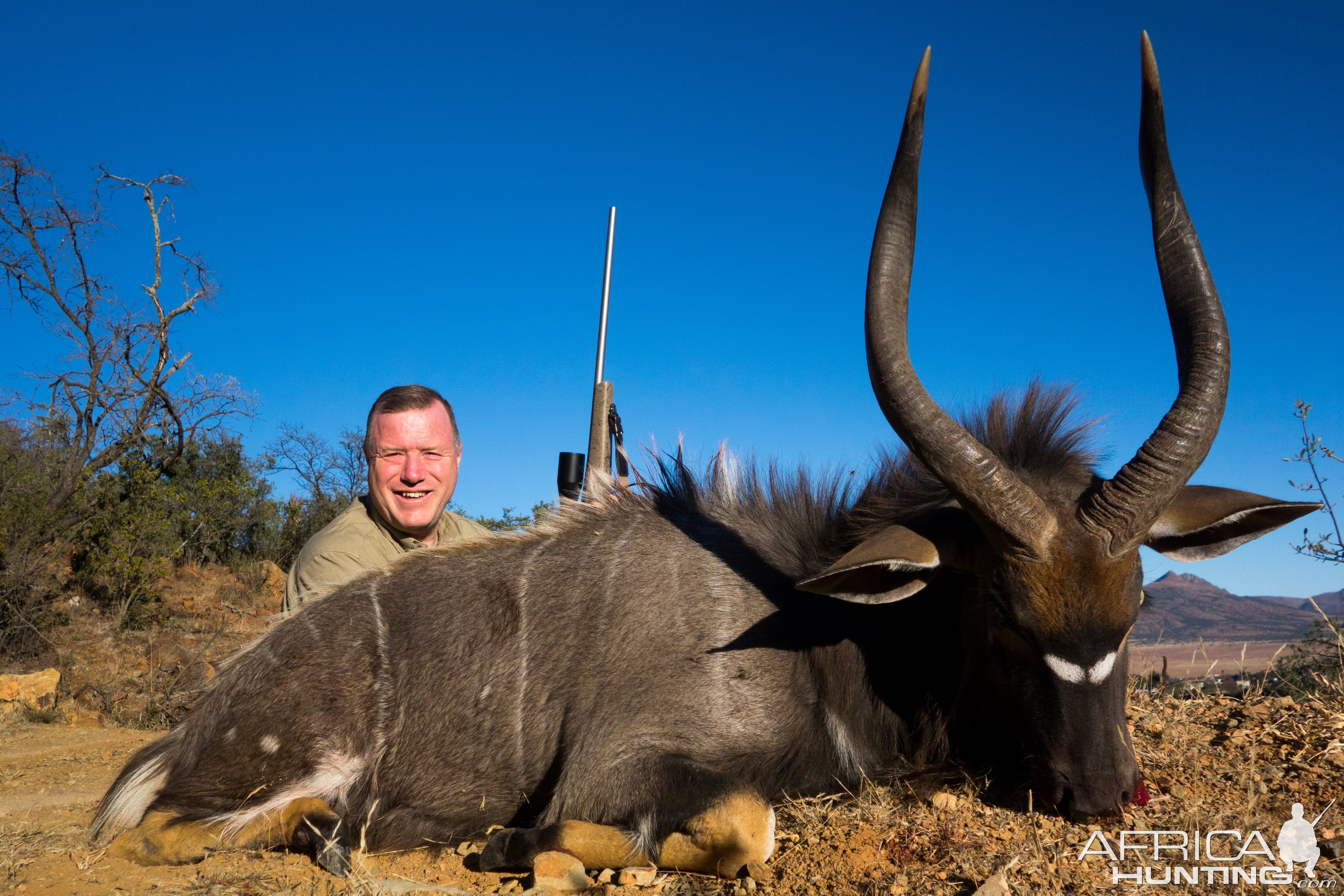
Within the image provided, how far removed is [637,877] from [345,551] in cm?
248

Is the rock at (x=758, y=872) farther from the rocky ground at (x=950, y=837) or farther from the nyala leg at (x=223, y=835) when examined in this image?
the nyala leg at (x=223, y=835)

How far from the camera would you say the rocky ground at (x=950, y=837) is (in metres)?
2.52

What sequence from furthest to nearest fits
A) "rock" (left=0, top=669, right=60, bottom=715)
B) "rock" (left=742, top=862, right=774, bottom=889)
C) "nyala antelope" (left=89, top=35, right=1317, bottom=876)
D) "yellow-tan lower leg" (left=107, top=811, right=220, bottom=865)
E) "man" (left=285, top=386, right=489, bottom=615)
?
"rock" (left=0, top=669, right=60, bottom=715)
"man" (left=285, top=386, right=489, bottom=615)
"yellow-tan lower leg" (left=107, top=811, right=220, bottom=865)
"nyala antelope" (left=89, top=35, right=1317, bottom=876)
"rock" (left=742, top=862, right=774, bottom=889)

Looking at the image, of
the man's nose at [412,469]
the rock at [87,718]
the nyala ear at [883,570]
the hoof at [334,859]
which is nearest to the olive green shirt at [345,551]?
the man's nose at [412,469]

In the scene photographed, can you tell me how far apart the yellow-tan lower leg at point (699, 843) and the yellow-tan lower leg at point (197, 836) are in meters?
1.06

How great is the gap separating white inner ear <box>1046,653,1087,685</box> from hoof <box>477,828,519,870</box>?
1847mm

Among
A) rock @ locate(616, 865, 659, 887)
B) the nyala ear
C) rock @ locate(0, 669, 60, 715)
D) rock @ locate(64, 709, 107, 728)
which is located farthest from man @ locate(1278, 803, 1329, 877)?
rock @ locate(0, 669, 60, 715)

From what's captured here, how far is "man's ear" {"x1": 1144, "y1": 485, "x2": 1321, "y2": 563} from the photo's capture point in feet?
9.34

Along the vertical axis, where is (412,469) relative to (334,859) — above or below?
above

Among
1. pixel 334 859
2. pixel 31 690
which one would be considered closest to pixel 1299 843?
pixel 334 859

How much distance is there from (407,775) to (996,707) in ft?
7.45

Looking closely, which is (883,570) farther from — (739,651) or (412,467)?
(412,467)

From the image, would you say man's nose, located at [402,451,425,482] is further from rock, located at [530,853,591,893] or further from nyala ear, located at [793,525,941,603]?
nyala ear, located at [793,525,941,603]

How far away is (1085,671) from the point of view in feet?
8.86
